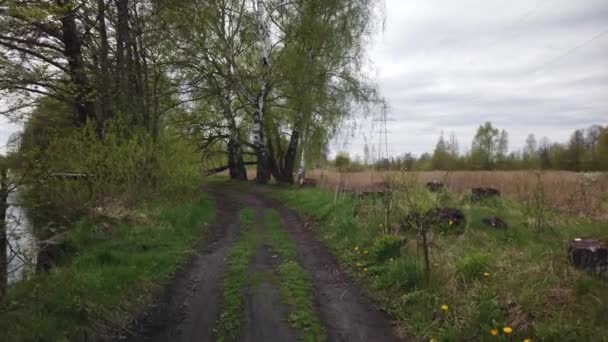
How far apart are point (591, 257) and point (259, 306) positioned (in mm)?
3659

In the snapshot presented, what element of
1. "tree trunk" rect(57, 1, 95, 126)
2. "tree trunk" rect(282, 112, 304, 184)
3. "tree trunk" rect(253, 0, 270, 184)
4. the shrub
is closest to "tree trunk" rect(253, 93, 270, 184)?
"tree trunk" rect(253, 0, 270, 184)

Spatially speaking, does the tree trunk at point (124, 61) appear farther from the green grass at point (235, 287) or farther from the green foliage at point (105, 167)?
the green grass at point (235, 287)

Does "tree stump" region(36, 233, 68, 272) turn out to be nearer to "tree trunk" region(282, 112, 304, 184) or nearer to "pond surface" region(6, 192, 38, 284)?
"pond surface" region(6, 192, 38, 284)

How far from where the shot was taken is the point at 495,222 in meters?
7.03

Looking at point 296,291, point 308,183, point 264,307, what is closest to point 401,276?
point 296,291

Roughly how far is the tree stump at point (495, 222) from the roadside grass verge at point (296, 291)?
371cm

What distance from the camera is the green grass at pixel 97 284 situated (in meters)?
3.60

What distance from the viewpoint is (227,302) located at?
454cm

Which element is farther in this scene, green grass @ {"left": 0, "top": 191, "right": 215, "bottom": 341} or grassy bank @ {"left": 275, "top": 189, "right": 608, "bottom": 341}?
green grass @ {"left": 0, "top": 191, "right": 215, "bottom": 341}

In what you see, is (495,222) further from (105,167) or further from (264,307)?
(105,167)

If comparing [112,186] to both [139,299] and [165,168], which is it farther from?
[139,299]

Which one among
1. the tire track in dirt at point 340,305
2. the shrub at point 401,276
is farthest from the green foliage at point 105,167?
the shrub at point 401,276

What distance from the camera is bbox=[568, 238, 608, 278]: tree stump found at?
384cm

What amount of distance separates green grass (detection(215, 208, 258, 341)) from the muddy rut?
0.23 feet
